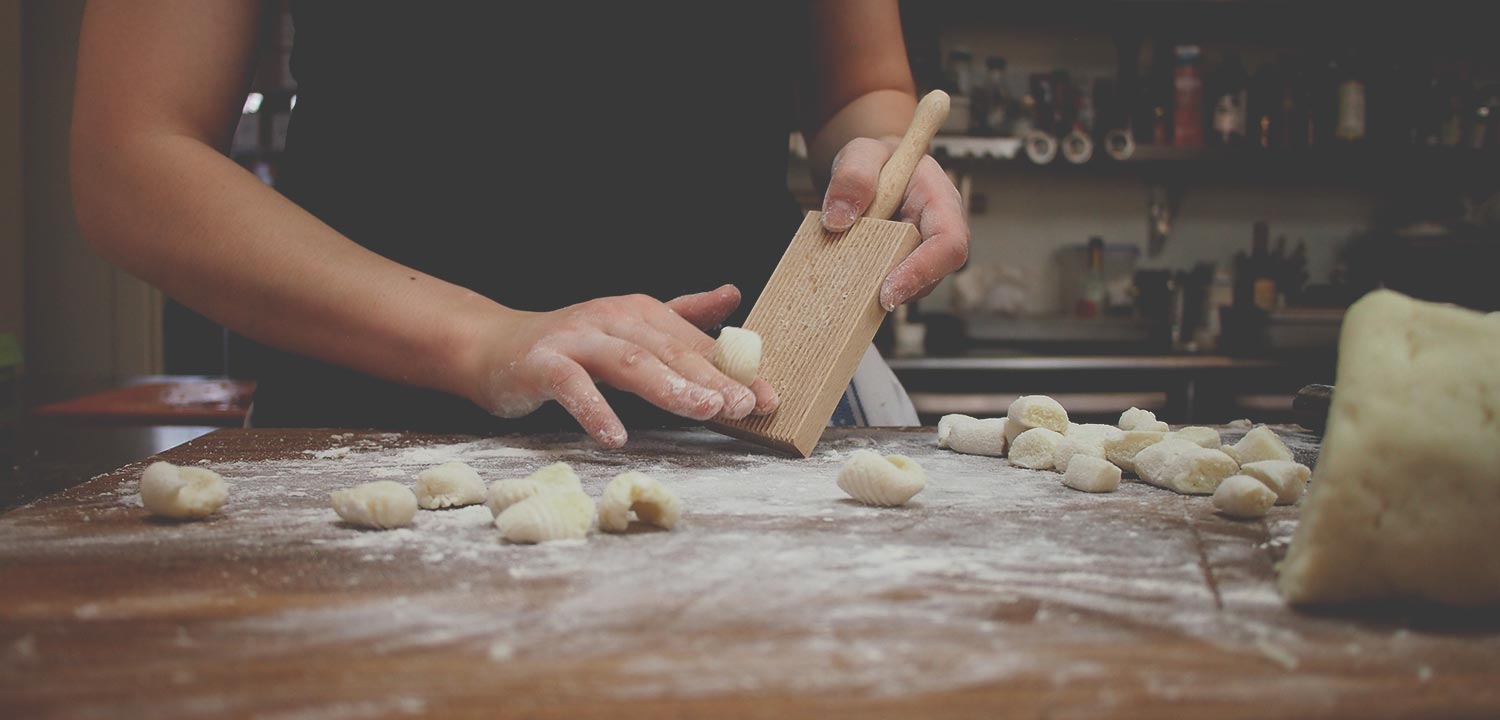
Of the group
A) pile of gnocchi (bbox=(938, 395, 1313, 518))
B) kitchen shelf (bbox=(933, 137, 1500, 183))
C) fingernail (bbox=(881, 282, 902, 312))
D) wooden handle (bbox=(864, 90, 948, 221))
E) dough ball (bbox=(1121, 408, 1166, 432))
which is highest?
kitchen shelf (bbox=(933, 137, 1500, 183))

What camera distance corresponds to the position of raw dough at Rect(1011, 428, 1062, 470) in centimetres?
110

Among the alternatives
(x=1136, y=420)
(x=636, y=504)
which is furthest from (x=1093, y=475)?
(x=636, y=504)

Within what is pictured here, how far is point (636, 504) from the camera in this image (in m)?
0.83

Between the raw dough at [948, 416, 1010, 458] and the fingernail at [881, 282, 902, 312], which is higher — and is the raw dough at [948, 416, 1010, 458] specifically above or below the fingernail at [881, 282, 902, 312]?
below

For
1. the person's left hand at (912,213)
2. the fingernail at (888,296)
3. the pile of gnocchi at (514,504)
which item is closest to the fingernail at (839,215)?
the person's left hand at (912,213)

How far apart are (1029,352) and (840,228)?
226 centimetres

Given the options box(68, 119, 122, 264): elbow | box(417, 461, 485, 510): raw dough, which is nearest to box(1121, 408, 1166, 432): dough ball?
box(417, 461, 485, 510): raw dough

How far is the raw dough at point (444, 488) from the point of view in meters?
0.91

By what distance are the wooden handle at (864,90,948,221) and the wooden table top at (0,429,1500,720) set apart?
0.42m

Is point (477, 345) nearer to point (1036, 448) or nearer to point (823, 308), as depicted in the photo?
point (823, 308)

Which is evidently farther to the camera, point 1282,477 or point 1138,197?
point 1138,197

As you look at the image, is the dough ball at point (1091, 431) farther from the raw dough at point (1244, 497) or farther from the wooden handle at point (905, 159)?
the wooden handle at point (905, 159)

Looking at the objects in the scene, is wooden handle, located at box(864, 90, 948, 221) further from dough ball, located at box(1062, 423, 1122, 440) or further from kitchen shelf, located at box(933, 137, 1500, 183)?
kitchen shelf, located at box(933, 137, 1500, 183)

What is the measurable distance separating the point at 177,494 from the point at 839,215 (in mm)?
705
